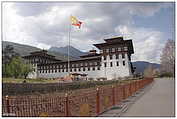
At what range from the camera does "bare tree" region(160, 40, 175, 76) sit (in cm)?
354

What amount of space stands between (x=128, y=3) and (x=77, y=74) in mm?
1359

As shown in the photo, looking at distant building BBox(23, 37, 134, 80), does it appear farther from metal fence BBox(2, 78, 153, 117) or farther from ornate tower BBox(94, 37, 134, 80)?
metal fence BBox(2, 78, 153, 117)

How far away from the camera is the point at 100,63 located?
3.73m

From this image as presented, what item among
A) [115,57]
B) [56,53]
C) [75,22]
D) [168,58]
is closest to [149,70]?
[168,58]

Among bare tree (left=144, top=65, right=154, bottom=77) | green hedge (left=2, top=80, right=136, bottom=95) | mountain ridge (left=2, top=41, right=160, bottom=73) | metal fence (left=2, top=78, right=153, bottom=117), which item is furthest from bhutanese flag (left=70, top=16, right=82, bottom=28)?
bare tree (left=144, top=65, right=154, bottom=77)

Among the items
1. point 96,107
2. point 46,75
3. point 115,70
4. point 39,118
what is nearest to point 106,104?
point 96,107

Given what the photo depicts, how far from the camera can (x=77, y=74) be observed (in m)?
3.73

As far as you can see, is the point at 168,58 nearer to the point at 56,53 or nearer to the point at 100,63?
the point at 100,63

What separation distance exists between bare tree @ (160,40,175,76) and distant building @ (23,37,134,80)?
49cm

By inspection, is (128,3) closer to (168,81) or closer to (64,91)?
(168,81)

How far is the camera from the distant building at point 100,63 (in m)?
3.57

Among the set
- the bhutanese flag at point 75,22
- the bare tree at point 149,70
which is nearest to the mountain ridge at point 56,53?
the bare tree at point 149,70

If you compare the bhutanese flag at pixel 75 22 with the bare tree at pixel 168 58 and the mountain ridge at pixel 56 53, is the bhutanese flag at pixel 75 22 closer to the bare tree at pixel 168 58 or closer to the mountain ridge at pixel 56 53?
the mountain ridge at pixel 56 53

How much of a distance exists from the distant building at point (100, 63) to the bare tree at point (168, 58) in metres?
0.49
